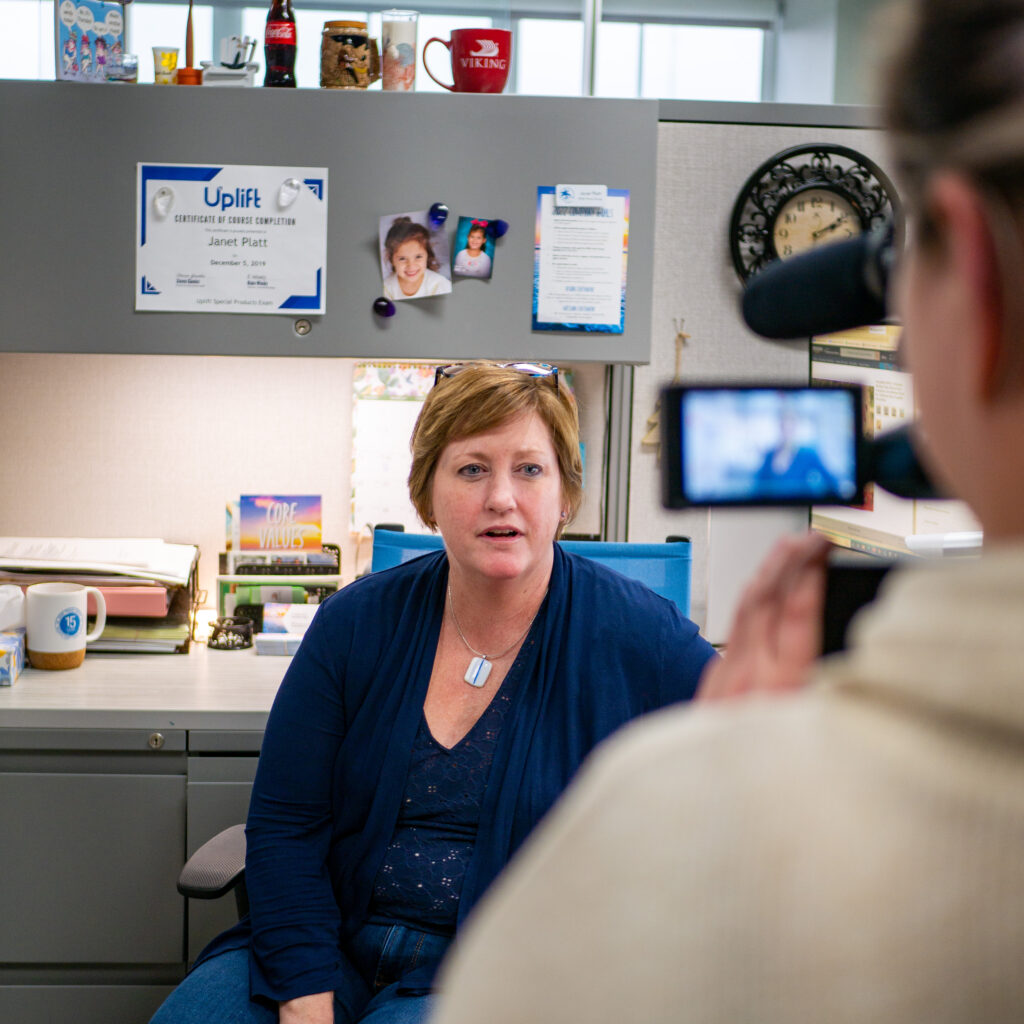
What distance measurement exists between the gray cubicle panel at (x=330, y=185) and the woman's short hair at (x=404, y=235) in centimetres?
3

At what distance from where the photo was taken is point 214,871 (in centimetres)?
147

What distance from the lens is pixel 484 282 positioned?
1.98 metres

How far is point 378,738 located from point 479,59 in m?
1.21

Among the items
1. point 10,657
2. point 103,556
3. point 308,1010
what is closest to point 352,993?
point 308,1010

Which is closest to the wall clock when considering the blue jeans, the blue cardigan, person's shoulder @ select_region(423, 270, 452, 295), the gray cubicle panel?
A: the gray cubicle panel

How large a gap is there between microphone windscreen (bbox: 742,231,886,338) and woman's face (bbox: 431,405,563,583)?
1028 mm

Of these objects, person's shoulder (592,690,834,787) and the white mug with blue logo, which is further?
the white mug with blue logo

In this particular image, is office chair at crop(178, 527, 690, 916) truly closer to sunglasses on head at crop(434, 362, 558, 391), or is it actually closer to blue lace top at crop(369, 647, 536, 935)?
sunglasses on head at crop(434, 362, 558, 391)

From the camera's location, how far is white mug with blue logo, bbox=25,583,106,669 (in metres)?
1.93

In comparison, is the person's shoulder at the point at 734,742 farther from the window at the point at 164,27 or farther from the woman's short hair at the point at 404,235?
the window at the point at 164,27

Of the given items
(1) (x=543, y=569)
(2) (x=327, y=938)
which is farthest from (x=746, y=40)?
(2) (x=327, y=938)

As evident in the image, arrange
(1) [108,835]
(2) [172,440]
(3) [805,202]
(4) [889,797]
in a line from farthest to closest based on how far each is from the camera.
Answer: (2) [172,440], (3) [805,202], (1) [108,835], (4) [889,797]

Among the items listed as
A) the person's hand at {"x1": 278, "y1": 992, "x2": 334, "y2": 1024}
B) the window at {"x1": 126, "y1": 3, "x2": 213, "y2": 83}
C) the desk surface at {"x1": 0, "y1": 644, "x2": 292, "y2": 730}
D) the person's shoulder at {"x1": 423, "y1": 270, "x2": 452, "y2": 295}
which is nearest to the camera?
the person's hand at {"x1": 278, "y1": 992, "x2": 334, "y2": 1024}

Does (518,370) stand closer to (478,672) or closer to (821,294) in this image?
(478,672)
